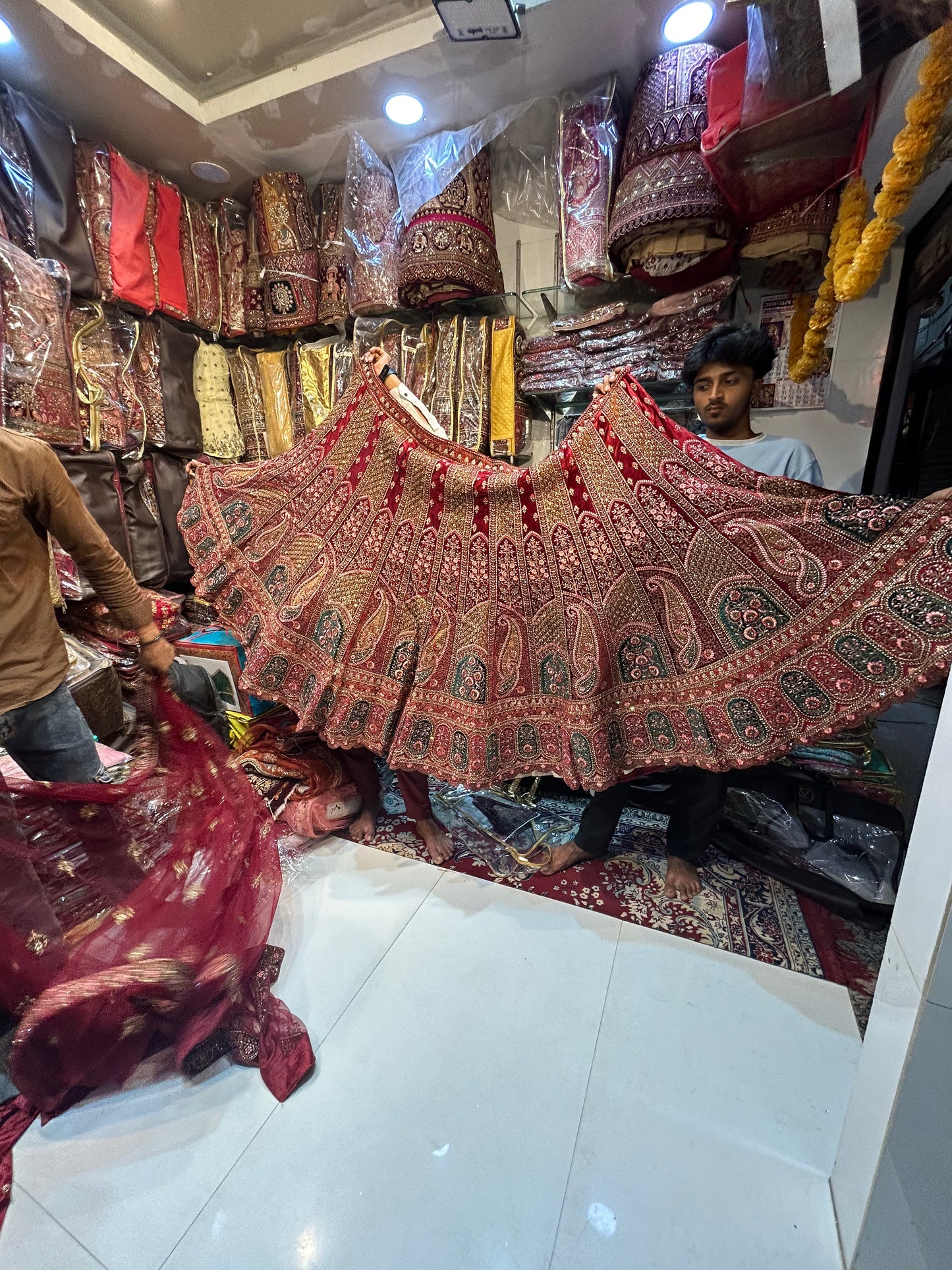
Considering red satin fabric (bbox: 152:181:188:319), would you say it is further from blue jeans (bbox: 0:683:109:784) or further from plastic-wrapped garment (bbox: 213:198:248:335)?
blue jeans (bbox: 0:683:109:784)

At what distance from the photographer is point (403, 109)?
1.67m

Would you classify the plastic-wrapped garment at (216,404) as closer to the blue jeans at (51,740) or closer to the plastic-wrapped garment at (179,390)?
the plastic-wrapped garment at (179,390)

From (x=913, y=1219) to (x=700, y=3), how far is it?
2.52m

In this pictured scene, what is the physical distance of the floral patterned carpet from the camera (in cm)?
112

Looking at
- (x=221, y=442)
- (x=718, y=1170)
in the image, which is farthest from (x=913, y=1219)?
(x=221, y=442)

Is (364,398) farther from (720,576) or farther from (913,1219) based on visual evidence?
(913,1219)

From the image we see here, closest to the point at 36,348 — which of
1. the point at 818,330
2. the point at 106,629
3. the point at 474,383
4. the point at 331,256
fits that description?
the point at 106,629

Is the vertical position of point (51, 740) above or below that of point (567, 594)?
below

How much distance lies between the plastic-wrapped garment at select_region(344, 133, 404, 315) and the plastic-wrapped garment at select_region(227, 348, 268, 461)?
72 centimetres

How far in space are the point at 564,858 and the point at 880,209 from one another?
1.67 metres

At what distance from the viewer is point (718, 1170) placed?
779 mm

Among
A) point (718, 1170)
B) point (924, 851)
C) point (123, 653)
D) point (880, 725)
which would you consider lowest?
point (718, 1170)

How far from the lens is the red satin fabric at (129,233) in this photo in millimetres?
1896

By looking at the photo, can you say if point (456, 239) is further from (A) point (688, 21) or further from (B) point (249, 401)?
(B) point (249, 401)
